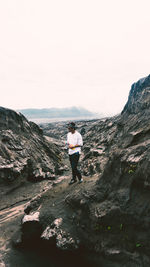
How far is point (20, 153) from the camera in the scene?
16203 millimetres

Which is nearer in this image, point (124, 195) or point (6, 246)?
point (124, 195)

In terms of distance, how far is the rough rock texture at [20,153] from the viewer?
14.0 m

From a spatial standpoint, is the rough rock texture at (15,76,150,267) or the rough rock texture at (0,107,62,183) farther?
the rough rock texture at (0,107,62,183)

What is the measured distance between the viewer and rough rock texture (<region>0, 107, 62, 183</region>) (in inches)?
553

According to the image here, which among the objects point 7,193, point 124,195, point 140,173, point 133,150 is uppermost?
point 133,150

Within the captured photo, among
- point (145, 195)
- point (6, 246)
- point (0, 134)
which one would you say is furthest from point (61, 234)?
point (0, 134)

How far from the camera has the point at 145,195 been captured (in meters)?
5.67

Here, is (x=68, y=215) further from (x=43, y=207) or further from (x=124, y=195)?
(x=124, y=195)

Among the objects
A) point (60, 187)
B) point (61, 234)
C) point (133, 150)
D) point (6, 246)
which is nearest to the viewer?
point (61, 234)

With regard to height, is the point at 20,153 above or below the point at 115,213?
above

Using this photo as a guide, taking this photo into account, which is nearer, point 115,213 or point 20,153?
point 115,213

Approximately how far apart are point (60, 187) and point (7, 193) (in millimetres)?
5001

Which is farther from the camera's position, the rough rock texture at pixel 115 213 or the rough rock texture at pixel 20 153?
the rough rock texture at pixel 20 153

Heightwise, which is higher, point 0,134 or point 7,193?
point 0,134
